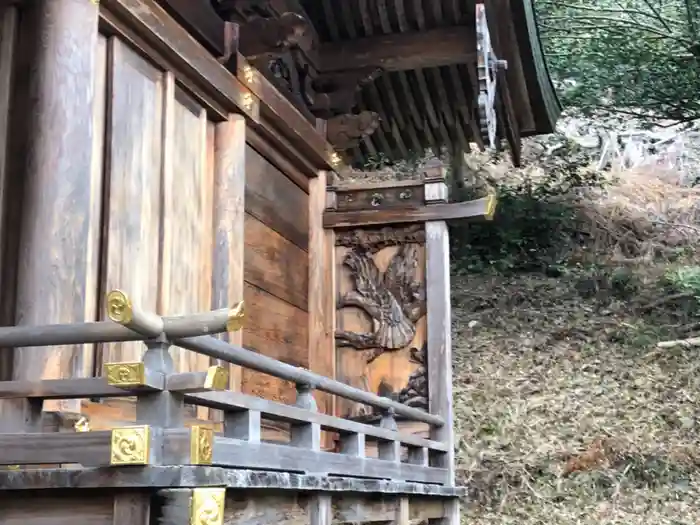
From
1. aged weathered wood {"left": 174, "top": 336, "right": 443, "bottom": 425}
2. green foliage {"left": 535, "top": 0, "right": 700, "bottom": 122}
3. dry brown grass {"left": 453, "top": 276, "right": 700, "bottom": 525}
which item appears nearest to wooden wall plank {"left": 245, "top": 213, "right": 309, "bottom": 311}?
aged weathered wood {"left": 174, "top": 336, "right": 443, "bottom": 425}

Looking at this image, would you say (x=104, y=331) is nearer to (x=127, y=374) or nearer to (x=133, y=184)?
(x=127, y=374)

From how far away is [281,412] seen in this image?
3.22 m

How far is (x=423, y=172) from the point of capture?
617 cm

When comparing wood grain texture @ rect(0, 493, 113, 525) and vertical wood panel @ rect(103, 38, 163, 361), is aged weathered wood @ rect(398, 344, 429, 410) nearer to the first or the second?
vertical wood panel @ rect(103, 38, 163, 361)

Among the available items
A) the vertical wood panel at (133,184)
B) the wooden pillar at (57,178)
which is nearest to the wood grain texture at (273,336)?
the vertical wood panel at (133,184)

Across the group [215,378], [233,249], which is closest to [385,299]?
[233,249]

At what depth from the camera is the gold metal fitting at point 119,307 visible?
2289 mm

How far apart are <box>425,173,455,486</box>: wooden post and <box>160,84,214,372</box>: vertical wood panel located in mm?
1893

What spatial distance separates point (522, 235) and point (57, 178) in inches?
437

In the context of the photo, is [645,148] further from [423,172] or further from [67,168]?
[67,168]

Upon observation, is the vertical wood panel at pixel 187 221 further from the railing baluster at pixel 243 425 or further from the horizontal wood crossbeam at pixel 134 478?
the horizontal wood crossbeam at pixel 134 478

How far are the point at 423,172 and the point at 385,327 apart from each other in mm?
1115

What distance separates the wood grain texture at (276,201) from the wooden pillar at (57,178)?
1.86 m

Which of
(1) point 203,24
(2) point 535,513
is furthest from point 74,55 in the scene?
(2) point 535,513
